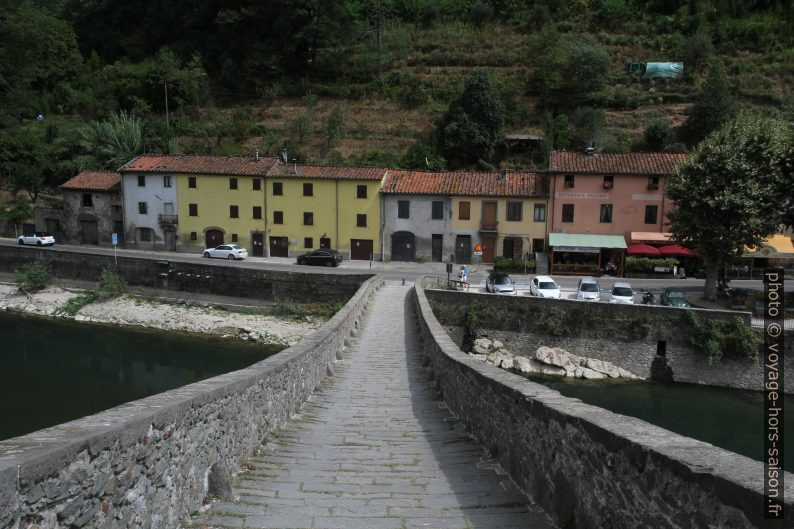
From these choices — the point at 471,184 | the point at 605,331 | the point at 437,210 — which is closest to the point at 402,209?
the point at 437,210

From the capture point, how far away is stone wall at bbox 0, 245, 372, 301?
3091 cm

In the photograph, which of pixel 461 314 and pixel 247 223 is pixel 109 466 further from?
pixel 247 223

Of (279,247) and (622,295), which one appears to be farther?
(279,247)

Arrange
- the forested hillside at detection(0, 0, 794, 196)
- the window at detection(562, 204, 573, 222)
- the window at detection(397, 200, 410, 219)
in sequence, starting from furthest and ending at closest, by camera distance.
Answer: the forested hillside at detection(0, 0, 794, 196) → the window at detection(397, 200, 410, 219) → the window at detection(562, 204, 573, 222)

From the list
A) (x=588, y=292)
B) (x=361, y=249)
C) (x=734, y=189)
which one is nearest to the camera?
(x=734, y=189)

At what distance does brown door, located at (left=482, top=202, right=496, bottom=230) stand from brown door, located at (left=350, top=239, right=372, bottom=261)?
24.5ft

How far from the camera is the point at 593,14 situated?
247 ft

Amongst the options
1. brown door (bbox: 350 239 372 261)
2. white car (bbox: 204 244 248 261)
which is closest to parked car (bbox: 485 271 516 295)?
brown door (bbox: 350 239 372 261)

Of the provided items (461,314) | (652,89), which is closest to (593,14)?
(652,89)

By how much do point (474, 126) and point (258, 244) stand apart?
64.4 ft

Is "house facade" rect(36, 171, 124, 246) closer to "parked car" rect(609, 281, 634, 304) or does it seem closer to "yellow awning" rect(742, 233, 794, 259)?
"parked car" rect(609, 281, 634, 304)

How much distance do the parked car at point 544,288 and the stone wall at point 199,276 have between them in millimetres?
8031

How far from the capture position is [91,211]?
143 ft

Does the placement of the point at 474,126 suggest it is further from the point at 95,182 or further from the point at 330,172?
the point at 95,182
